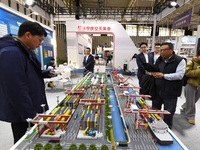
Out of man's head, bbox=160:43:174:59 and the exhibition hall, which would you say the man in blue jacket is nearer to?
the exhibition hall

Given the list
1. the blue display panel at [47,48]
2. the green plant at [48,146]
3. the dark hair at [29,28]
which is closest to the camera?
the green plant at [48,146]

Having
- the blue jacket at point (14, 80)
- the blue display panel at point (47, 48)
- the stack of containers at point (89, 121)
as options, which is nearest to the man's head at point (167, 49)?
the stack of containers at point (89, 121)

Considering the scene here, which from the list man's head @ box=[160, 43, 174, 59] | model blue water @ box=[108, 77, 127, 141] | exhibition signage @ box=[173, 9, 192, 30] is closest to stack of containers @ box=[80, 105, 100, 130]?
model blue water @ box=[108, 77, 127, 141]

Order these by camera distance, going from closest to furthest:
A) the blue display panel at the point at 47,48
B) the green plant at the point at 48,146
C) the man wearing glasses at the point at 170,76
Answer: the green plant at the point at 48,146 < the man wearing glasses at the point at 170,76 < the blue display panel at the point at 47,48

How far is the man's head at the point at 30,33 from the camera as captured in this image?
1.01 meters

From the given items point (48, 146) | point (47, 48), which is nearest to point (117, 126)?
point (48, 146)

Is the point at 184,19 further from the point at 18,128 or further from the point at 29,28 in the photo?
the point at 18,128

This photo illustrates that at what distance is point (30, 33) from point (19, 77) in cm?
40

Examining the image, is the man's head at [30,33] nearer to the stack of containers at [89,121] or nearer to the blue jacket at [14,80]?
the blue jacket at [14,80]

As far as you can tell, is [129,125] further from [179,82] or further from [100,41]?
[100,41]

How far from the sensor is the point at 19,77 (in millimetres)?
914

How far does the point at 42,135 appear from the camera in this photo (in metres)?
1.01

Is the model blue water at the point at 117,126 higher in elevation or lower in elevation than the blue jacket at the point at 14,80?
lower

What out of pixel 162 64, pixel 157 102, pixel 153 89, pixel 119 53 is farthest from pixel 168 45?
pixel 119 53
